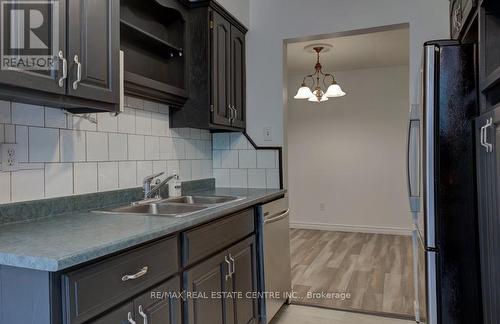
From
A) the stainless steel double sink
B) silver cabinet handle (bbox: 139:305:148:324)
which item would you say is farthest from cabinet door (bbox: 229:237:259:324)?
silver cabinet handle (bbox: 139:305:148:324)

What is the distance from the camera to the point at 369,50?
4.22 m

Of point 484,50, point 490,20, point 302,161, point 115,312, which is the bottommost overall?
point 115,312

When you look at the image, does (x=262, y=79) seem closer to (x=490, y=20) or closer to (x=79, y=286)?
(x=490, y=20)

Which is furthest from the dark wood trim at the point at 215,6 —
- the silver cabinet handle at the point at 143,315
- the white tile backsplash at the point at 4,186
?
the silver cabinet handle at the point at 143,315

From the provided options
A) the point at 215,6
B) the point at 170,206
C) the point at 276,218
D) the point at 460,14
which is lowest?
the point at 276,218

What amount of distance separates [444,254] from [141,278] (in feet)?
4.41

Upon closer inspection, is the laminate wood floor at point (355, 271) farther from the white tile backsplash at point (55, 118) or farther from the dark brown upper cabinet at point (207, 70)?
the white tile backsplash at point (55, 118)

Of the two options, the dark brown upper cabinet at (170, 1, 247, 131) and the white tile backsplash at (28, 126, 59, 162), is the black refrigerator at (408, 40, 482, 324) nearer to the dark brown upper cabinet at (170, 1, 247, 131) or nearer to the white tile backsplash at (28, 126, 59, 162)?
the dark brown upper cabinet at (170, 1, 247, 131)

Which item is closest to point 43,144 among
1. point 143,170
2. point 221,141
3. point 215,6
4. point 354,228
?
point 143,170

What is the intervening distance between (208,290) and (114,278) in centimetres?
63

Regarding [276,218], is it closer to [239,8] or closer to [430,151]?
[430,151]

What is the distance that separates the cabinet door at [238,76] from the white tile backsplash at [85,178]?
119cm

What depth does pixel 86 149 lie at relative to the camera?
1.82 meters

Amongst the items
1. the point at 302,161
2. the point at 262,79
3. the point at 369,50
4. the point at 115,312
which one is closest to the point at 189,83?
the point at 262,79
